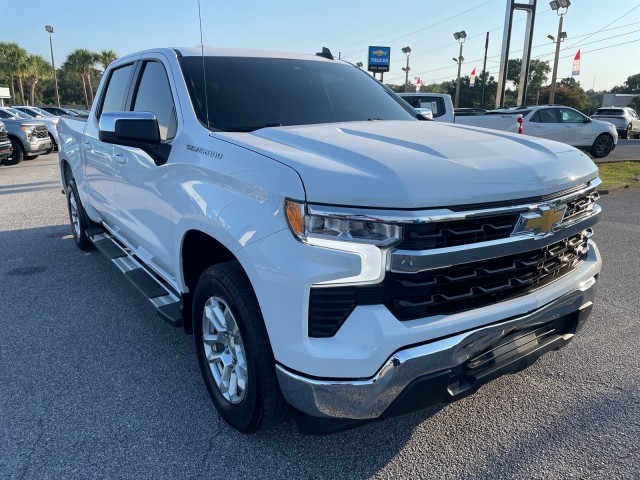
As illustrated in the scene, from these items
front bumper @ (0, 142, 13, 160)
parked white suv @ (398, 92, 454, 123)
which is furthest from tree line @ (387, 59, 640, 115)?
front bumper @ (0, 142, 13, 160)

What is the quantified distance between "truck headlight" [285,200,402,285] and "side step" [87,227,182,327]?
4.44 feet

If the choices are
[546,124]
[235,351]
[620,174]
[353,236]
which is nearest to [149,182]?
[235,351]

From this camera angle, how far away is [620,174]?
1225 centimetres

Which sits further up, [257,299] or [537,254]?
[537,254]

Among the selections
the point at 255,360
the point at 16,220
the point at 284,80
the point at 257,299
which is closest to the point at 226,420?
the point at 255,360

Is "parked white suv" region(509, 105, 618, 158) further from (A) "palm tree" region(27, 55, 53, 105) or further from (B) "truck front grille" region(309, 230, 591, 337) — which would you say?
(A) "palm tree" region(27, 55, 53, 105)

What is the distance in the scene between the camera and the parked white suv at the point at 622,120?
90.3 feet

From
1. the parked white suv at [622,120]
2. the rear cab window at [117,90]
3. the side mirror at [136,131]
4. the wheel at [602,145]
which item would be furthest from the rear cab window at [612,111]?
the side mirror at [136,131]

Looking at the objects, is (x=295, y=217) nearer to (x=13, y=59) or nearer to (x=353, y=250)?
(x=353, y=250)

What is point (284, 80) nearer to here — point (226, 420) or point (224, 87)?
point (224, 87)

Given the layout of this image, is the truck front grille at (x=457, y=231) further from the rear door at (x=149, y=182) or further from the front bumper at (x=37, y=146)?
the front bumper at (x=37, y=146)

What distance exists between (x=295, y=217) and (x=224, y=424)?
135 cm

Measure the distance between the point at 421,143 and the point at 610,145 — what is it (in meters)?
16.6

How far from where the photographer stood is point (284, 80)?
3.47 metres
